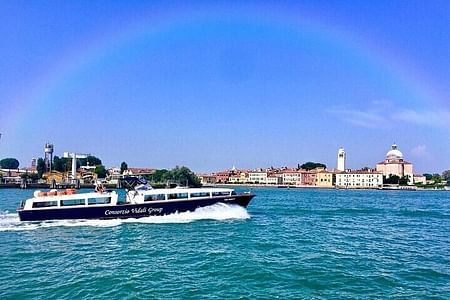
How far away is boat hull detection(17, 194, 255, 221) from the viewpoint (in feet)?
120

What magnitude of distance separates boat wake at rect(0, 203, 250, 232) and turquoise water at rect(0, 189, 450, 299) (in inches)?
7.2

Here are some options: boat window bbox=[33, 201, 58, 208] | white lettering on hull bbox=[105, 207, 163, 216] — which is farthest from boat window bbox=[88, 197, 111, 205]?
boat window bbox=[33, 201, 58, 208]

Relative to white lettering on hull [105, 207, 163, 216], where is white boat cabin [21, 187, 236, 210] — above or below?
above

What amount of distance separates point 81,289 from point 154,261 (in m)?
5.45

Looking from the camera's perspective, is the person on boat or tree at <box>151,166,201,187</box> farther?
tree at <box>151,166,201,187</box>

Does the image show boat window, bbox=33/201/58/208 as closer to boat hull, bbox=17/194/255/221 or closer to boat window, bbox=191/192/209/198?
boat hull, bbox=17/194/255/221

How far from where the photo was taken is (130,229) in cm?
3281

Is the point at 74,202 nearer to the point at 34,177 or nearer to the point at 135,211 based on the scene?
the point at 135,211

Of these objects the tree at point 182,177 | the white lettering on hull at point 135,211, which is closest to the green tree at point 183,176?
the tree at point 182,177

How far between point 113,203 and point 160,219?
4.46 meters

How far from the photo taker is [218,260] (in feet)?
71.2

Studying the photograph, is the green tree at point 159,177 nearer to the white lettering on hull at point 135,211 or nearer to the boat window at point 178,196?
the boat window at point 178,196

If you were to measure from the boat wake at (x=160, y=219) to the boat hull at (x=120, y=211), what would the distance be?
41 centimetres

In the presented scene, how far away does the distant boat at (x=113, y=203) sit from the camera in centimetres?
3691
